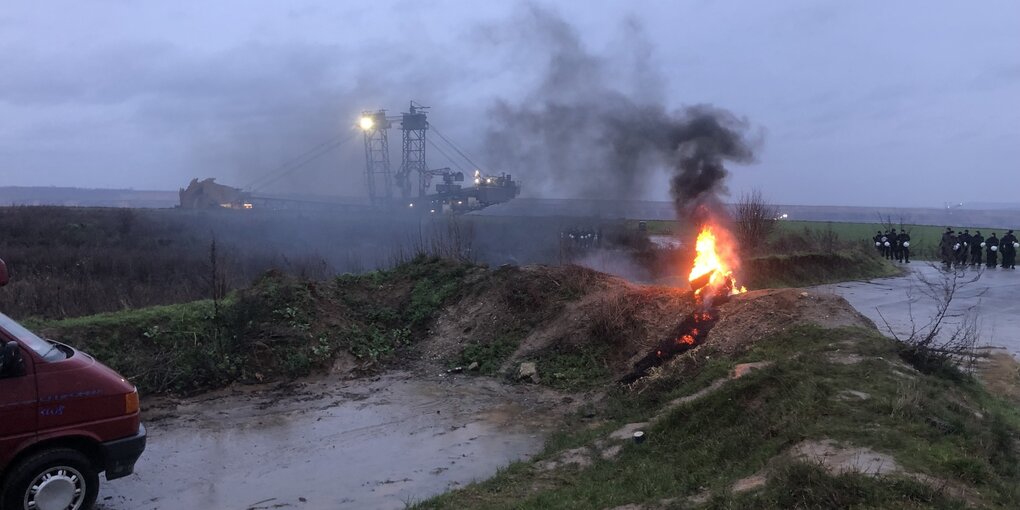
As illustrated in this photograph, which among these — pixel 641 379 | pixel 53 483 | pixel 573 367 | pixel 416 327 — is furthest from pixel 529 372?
pixel 53 483

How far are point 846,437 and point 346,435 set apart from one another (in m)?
6.58

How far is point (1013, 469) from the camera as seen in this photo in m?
5.70

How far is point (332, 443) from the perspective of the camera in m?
9.19

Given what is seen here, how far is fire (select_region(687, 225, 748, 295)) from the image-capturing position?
13.4 metres

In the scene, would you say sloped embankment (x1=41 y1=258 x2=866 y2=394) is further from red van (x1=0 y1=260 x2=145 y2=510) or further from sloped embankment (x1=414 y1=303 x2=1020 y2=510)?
red van (x1=0 y1=260 x2=145 y2=510)

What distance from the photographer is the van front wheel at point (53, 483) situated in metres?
5.69

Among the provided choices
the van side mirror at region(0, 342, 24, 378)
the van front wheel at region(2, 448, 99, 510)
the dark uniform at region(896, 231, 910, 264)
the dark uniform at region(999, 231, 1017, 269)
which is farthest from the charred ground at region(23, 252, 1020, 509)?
the dark uniform at region(896, 231, 910, 264)

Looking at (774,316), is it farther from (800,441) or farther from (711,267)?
(800,441)

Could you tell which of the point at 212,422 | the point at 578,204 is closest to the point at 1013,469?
the point at 212,422

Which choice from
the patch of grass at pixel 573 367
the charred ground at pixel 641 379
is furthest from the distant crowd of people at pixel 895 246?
the patch of grass at pixel 573 367

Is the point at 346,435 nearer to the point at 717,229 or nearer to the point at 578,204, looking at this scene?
the point at 717,229

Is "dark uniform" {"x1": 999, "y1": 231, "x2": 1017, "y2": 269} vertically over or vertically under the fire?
under

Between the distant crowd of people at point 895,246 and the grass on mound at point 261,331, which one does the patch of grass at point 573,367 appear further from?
the distant crowd of people at point 895,246

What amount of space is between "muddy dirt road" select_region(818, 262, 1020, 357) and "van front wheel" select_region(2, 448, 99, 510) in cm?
1304
